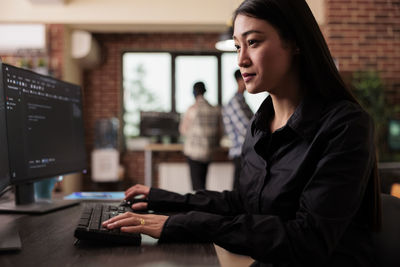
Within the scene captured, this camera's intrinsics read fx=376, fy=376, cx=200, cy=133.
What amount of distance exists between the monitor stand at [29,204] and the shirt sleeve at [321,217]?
2.21 ft

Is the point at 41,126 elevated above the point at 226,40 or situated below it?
below

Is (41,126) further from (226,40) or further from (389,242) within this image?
(226,40)

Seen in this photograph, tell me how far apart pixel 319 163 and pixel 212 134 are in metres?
3.21

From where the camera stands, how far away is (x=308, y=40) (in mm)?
931

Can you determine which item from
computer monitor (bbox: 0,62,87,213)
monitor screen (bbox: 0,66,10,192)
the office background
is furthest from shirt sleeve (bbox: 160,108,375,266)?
the office background

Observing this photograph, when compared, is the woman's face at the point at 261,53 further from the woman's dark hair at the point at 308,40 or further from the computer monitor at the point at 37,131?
the computer monitor at the point at 37,131

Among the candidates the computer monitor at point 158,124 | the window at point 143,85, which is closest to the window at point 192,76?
the window at point 143,85

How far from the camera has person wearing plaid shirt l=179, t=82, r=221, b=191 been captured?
3.95m

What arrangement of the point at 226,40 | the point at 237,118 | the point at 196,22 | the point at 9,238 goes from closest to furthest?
the point at 9,238
the point at 237,118
the point at 226,40
the point at 196,22

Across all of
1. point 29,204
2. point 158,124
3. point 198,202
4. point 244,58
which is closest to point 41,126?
point 29,204

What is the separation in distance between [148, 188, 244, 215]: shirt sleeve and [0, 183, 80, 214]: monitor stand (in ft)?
1.20

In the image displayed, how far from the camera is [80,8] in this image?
4.71 metres

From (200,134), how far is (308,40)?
3129 mm

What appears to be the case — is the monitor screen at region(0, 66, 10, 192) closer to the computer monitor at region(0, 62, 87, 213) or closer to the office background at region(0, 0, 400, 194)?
the computer monitor at region(0, 62, 87, 213)
